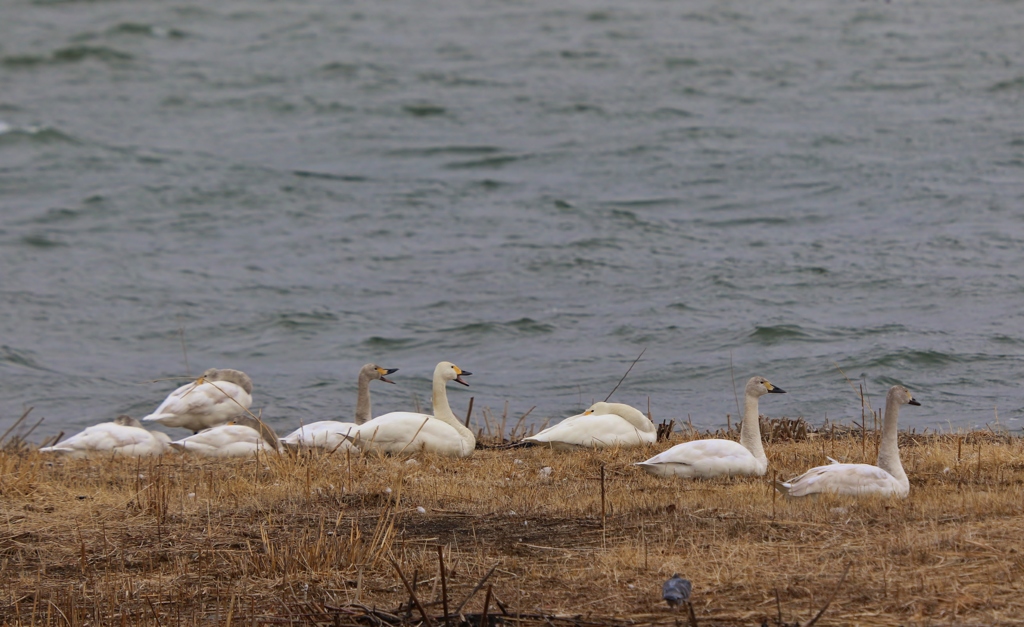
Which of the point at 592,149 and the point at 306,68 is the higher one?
the point at 306,68

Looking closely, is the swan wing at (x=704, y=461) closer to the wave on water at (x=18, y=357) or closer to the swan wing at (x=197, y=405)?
the swan wing at (x=197, y=405)

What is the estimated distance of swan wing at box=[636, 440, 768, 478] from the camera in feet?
31.0

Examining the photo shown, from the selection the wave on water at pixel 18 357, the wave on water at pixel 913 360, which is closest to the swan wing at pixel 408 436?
the wave on water at pixel 913 360

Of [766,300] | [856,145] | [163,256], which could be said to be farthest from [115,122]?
[766,300]

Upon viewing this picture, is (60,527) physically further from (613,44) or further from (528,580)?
(613,44)

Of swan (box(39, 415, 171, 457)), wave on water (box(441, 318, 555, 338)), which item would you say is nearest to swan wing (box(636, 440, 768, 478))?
swan (box(39, 415, 171, 457))

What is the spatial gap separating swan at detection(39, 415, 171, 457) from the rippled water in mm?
2518

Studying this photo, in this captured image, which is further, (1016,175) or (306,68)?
(306,68)

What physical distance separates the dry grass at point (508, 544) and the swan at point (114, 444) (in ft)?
6.16

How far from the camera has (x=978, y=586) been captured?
6.37 meters

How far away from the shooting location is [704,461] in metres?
9.46

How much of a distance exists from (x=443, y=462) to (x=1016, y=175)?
19.4 m

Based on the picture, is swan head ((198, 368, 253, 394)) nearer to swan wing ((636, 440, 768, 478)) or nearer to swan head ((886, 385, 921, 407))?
swan wing ((636, 440, 768, 478))

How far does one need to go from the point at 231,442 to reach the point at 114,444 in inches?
47.4
